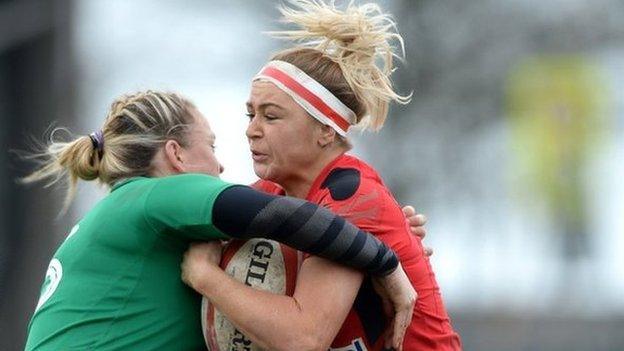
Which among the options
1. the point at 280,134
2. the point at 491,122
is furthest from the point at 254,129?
the point at 491,122

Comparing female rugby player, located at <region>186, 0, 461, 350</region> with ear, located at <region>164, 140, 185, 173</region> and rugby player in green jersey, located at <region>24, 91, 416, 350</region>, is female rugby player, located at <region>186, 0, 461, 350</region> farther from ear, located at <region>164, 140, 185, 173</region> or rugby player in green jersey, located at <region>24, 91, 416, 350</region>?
ear, located at <region>164, 140, 185, 173</region>

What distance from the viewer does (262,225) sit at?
627 cm

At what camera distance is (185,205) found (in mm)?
6328

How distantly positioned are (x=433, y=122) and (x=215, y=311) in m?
17.7

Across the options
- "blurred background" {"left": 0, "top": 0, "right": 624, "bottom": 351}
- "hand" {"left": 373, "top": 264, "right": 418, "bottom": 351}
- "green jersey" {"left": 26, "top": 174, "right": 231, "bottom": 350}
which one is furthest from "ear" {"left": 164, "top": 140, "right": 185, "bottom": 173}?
"blurred background" {"left": 0, "top": 0, "right": 624, "bottom": 351}

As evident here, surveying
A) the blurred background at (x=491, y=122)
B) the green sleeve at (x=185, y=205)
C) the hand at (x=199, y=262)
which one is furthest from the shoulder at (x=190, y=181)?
the blurred background at (x=491, y=122)

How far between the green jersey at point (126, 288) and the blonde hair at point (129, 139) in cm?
12

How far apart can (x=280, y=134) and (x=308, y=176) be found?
0.18 m

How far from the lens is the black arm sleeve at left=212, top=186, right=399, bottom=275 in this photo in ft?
20.6

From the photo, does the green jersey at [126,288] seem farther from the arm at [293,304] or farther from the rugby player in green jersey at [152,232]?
the arm at [293,304]

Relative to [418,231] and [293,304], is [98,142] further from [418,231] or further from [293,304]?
[418,231]

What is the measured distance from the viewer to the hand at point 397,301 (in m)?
6.49

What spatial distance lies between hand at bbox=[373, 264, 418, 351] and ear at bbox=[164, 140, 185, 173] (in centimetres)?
78

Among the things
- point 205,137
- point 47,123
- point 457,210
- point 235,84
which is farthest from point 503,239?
point 205,137
